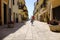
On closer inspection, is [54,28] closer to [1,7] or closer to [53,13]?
[1,7]

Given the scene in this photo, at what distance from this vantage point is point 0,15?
28.4 meters

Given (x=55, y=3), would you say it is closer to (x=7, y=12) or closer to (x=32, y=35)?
(x=7, y=12)

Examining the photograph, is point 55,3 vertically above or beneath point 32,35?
above

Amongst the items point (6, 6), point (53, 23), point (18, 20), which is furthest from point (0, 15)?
point (18, 20)

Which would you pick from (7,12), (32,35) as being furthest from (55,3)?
(32,35)

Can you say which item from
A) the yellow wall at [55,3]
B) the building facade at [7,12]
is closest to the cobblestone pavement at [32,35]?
the building facade at [7,12]

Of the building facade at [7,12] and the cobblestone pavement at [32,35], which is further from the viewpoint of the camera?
the building facade at [7,12]

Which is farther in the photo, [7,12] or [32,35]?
[7,12]

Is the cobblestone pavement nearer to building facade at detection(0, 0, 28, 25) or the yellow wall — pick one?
building facade at detection(0, 0, 28, 25)

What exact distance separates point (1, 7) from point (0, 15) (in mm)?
1339

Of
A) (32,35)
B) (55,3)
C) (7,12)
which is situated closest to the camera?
(32,35)

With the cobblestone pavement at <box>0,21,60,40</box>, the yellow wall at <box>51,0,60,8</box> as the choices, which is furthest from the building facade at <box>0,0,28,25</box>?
the cobblestone pavement at <box>0,21,60,40</box>

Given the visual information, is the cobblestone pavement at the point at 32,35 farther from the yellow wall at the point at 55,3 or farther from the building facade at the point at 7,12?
the yellow wall at the point at 55,3

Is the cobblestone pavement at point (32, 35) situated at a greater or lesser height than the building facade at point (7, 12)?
lesser
